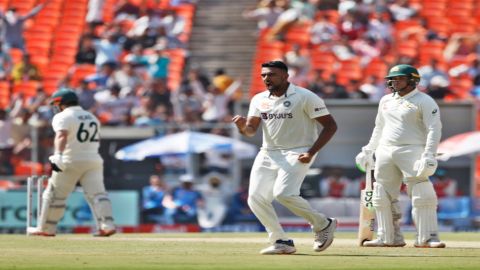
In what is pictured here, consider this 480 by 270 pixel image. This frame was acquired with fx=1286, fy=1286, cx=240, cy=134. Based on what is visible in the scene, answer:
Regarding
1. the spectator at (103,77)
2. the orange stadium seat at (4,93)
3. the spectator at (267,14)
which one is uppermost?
the spectator at (267,14)

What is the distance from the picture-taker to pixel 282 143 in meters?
12.1

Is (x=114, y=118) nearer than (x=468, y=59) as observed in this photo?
Yes

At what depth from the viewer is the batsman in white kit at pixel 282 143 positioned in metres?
12.0

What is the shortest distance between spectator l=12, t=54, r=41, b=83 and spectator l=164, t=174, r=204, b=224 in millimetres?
6848

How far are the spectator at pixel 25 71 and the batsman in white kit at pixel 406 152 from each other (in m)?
15.9

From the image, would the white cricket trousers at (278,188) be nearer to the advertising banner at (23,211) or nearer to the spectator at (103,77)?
the advertising banner at (23,211)

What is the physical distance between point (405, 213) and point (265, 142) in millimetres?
10674

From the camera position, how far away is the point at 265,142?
1221 cm

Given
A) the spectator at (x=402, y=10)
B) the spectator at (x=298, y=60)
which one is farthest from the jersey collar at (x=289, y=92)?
the spectator at (x=402, y=10)

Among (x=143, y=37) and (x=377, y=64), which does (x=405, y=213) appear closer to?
(x=377, y=64)

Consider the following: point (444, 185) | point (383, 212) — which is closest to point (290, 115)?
point (383, 212)

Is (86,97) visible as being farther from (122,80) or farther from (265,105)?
(265,105)

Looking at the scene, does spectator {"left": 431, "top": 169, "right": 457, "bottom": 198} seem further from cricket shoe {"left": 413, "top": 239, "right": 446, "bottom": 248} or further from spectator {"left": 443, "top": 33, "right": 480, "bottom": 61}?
cricket shoe {"left": 413, "top": 239, "right": 446, "bottom": 248}

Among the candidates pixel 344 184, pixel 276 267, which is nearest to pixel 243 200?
pixel 344 184
